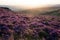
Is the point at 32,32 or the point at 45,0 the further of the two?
the point at 45,0

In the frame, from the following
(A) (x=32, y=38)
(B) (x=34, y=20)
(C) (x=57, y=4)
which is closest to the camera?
(A) (x=32, y=38)

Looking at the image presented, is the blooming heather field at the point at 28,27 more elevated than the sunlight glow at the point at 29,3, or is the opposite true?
the sunlight glow at the point at 29,3

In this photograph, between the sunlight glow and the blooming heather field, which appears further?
the sunlight glow

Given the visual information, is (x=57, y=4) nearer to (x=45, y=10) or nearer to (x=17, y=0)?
(x=45, y=10)

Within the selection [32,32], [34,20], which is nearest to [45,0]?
[34,20]

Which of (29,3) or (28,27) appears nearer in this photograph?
(28,27)

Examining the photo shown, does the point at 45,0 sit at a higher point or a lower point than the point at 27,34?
higher

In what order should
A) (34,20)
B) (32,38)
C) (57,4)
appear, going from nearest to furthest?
(32,38) < (34,20) < (57,4)

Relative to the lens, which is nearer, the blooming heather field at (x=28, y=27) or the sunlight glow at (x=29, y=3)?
the blooming heather field at (x=28, y=27)
